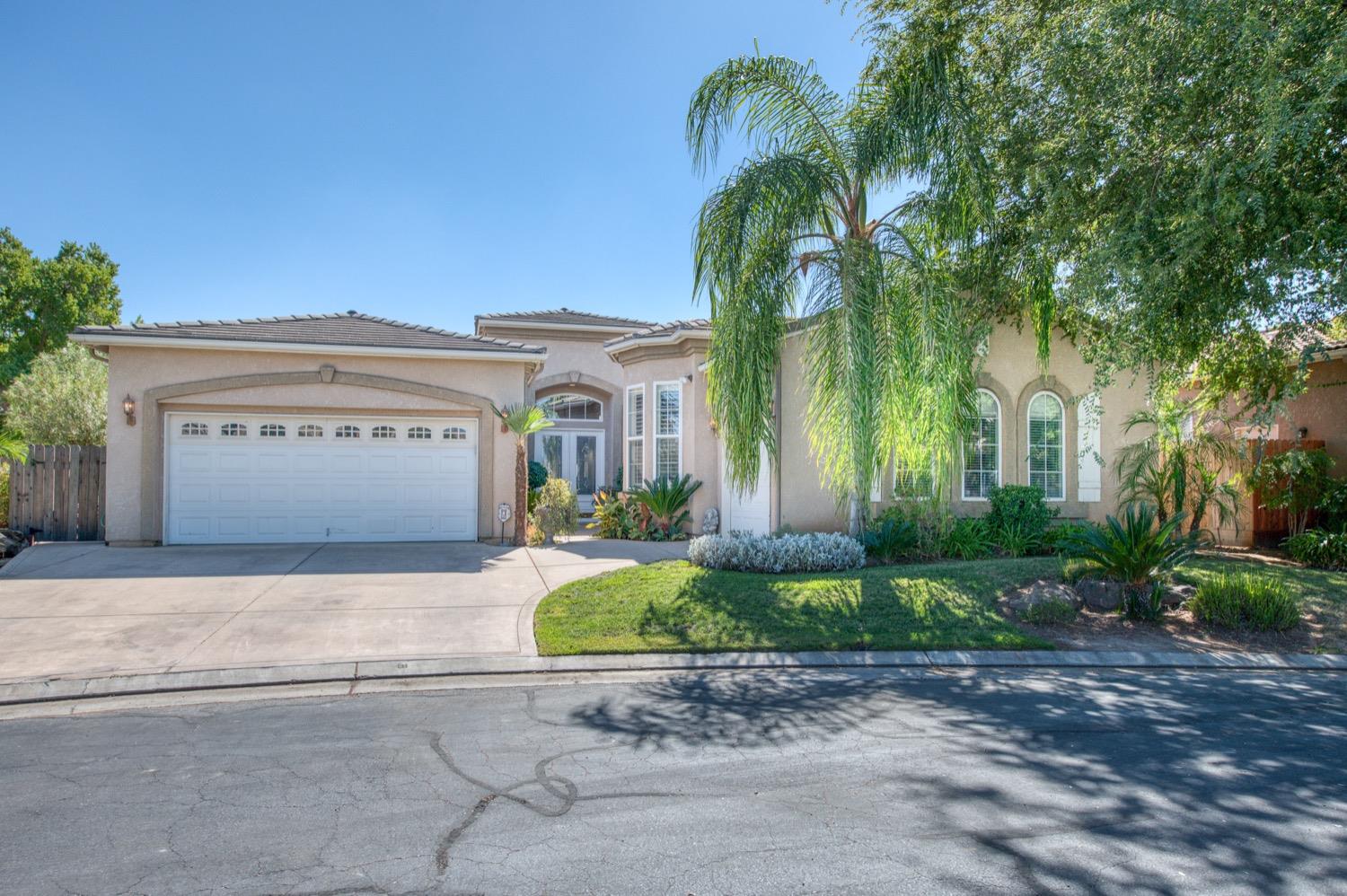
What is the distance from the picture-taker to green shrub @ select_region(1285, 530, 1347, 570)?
37.8 ft

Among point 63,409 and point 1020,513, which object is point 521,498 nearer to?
point 1020,513

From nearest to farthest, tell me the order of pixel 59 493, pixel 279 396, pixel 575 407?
pixel 279 396
pixel 59 493
pixel 575 407

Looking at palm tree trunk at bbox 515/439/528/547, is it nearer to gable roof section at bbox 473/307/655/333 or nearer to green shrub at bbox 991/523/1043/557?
green shrub at bbox 991/523/1043/557

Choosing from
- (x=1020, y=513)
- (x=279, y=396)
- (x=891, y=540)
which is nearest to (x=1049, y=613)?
(x=891, y=540)

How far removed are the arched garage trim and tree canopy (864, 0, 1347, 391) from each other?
886 centimetres

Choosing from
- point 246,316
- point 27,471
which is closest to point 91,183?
point 246,316

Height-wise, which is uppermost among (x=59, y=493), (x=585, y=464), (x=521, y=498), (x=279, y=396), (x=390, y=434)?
(x=279, y=396)

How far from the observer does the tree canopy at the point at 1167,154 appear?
25.1ft

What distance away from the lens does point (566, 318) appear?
24.1 meters

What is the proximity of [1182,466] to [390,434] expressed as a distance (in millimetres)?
13530

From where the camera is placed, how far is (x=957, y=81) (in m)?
9.60

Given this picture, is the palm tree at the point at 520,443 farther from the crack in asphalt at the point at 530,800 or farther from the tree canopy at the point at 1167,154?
the crack in asphalt at the point at 530,800

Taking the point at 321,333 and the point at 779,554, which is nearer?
the point at 779,554

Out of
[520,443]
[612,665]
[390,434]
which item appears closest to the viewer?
[612,665]
